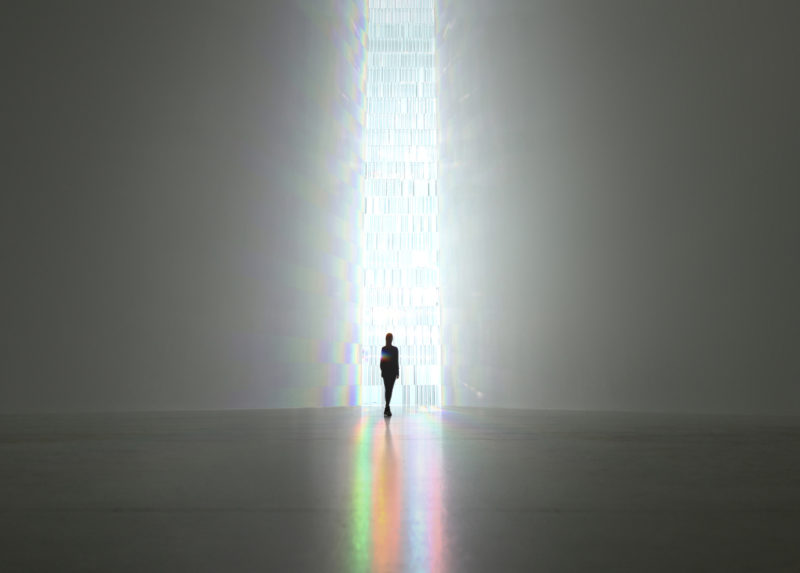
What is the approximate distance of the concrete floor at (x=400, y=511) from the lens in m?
0.99

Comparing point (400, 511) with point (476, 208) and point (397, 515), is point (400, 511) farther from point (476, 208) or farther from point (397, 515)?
point (476, 208)

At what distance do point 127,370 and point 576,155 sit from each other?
23.6 ft

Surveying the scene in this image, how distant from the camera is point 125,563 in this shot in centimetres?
96

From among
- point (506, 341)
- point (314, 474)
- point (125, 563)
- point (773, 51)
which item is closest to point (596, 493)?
point (314, 474)

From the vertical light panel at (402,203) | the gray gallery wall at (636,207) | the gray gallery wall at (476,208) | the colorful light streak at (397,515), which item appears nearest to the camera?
the colorful light streak at (397,515)

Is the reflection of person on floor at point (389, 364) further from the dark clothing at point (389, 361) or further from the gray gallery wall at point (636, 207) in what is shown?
the gray gallery wall at point (636, 207)

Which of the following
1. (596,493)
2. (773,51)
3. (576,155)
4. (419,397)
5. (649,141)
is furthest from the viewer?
(419,397)

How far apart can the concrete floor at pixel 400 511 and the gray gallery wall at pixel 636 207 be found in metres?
4.72

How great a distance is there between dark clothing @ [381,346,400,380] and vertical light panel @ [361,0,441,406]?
9117 mm

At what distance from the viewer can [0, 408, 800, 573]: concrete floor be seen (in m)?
0.99

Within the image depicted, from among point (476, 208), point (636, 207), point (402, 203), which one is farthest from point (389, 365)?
point (402, 203)

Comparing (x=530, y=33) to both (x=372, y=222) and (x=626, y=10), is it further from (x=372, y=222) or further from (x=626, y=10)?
(x=372, y=222)

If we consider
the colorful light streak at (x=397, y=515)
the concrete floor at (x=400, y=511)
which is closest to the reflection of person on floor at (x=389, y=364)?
the concrete floor at (x=400, y=511)

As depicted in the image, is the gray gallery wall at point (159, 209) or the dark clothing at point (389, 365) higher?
the gray gallery wall at point (159, 209)
